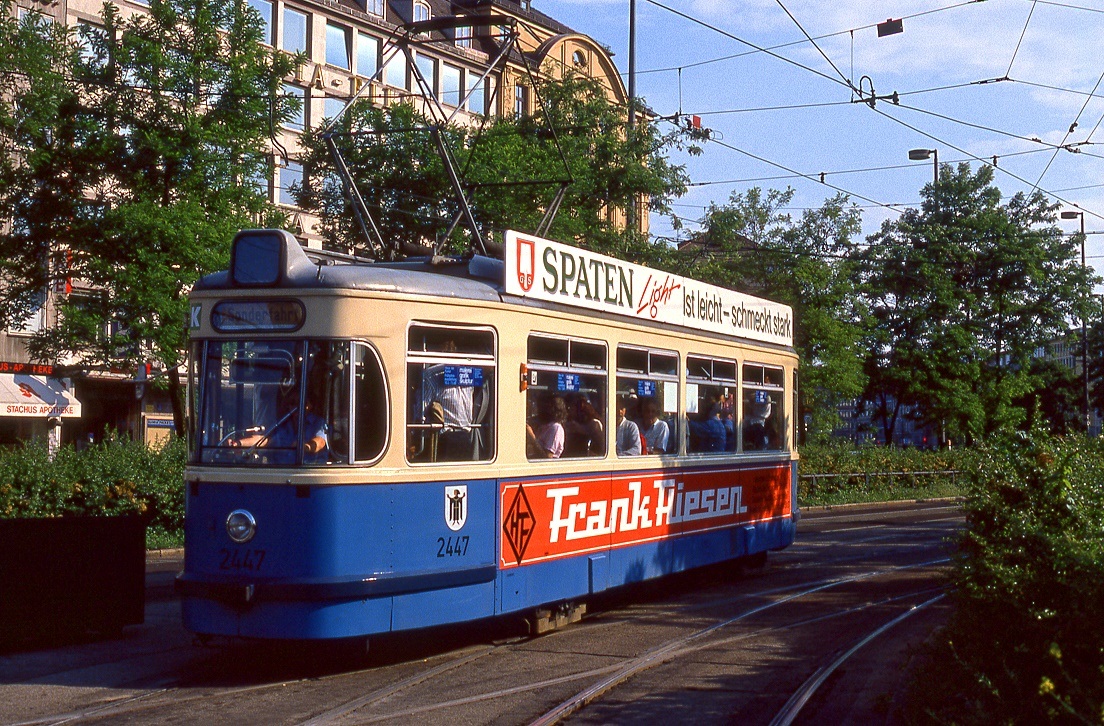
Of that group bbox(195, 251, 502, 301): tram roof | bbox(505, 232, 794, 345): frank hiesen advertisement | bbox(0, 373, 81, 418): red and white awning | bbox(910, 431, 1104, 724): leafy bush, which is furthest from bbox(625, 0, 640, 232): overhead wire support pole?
bbox(910, 431, 1104, 724): leafy bush

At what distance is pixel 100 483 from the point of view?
17781 mm

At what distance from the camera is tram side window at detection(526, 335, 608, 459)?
1014 centimetres

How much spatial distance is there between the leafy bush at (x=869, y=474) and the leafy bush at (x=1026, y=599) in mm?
26088

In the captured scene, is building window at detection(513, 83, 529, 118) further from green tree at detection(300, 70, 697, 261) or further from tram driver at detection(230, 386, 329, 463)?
tram driver at detection(230, 386, 329, 463)

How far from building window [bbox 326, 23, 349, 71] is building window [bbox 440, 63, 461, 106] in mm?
4356

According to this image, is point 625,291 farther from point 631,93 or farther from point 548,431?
point 631,93

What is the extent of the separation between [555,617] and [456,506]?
6.71 ft

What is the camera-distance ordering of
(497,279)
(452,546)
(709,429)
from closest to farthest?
1. (452,546)
2. (497,279)
3. (709,429)

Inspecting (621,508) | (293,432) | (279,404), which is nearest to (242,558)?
(293,432)

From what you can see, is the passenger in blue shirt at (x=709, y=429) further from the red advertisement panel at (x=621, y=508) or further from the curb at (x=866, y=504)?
the curb at (x=866, y=504)

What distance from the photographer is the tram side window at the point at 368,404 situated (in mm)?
8586

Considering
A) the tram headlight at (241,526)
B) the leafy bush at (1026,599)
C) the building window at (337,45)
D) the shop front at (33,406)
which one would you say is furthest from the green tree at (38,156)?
the building window at (337,45)

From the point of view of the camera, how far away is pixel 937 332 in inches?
1757

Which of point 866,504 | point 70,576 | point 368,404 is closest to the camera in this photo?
point 368,404
